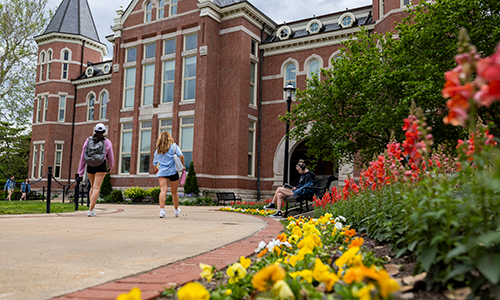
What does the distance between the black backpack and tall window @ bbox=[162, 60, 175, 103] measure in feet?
48.8

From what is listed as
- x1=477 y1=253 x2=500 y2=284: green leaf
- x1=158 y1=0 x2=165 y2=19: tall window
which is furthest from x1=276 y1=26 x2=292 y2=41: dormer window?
x1=477 y1=253 x2=500 y2=284: green leaf

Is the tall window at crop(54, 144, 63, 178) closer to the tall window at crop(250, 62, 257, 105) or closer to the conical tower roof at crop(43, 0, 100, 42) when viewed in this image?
the conical tower roof at crop(43, 0, 100, 42)

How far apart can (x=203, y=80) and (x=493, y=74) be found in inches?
792

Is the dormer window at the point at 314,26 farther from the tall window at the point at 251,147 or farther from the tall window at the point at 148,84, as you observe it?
the tall window at the point at 148,84

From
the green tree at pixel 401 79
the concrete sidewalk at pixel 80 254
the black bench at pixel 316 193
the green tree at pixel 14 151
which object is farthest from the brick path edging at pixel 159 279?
the green tree at pixel 14 151

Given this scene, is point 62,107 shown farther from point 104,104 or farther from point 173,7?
point 173,7

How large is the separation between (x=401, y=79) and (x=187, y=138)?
12993 mm

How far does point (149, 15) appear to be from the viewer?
23.9 m

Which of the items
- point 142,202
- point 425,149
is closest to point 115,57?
point 142,202

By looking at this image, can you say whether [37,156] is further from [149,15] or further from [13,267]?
[13,267]

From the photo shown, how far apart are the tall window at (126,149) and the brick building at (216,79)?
6cm

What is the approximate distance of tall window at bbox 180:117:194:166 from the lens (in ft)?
69.6

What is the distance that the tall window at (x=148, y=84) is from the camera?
23.3m

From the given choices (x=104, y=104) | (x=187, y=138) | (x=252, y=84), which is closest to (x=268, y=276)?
(x=187, y=138)
